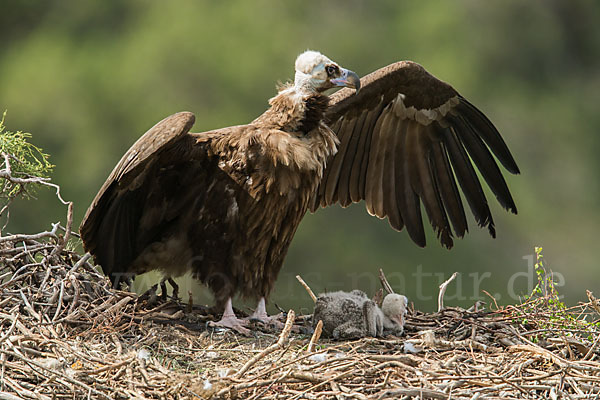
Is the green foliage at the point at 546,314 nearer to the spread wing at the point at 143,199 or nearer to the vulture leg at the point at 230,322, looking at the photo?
the vulture leg at the point at 230,322

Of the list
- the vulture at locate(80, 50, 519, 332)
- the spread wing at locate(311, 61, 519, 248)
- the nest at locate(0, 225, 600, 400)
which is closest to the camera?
the nest at locate(0, 225, 600, 400)

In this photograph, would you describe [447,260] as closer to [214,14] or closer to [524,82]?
[524,82]

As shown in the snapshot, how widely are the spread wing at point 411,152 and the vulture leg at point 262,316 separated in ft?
2.83

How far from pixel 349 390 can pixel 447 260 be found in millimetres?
10092

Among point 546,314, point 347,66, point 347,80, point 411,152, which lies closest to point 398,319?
point 546,314

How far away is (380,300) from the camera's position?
4.98 meters

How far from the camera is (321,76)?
4.77 meters

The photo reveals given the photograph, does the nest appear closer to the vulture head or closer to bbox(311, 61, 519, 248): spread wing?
bbox(311, 61, 519, 248): spread wing

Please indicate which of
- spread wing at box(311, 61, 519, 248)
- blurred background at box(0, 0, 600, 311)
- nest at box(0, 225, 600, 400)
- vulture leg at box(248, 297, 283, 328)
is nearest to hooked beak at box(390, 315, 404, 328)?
nest at box(0, 225, 600, 400)

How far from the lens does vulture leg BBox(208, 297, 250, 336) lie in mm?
4707

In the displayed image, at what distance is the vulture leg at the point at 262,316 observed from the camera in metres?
4.98

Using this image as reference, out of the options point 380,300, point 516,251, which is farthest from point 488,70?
point 380,300

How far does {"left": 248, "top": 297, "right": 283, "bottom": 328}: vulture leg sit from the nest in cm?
19

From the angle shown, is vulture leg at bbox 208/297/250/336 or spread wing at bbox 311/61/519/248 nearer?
vulture leg at bbox 208/297/250/336
